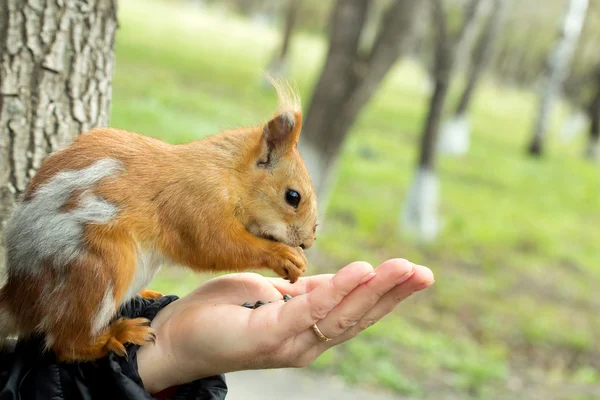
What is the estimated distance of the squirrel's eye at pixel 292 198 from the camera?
6.59ft

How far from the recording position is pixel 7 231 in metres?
1.81

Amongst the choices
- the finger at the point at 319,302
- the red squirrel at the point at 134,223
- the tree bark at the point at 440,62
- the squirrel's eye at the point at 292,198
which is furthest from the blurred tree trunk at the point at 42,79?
the tree bark at the point at 440,62

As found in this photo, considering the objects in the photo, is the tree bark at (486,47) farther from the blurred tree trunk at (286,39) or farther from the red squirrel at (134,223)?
the red squirrel at (134,223)

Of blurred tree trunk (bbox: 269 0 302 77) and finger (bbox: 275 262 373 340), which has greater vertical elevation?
finger (bbox: 275 262 373 340)

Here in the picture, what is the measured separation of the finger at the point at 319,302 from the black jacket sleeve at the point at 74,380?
0.27m

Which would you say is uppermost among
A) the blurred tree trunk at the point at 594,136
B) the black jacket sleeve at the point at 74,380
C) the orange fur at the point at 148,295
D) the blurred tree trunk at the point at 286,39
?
the black jacket sleeve at the point at 74,380

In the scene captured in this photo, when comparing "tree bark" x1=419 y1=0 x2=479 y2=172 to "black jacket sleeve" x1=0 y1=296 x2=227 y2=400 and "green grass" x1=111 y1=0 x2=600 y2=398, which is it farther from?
"black jacket sleeve" x1=0 y1=296 x2=227 y2=400

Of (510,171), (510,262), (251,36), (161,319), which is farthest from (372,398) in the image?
(251,36)

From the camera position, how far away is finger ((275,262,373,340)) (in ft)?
5.09

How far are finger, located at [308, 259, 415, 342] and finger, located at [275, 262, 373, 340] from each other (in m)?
0.01

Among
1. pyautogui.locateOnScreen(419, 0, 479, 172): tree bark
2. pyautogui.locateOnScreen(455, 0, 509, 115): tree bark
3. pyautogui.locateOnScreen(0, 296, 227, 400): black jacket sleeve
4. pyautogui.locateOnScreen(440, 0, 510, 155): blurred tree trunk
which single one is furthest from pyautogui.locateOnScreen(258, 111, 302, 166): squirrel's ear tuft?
pyautogui.locateOnScreen(440, 0, 510, 155): blurred tree trunk

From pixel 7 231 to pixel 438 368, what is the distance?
3.71m

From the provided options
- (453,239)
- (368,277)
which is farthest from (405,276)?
(453,239)

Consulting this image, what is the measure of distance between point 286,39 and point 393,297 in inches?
615
